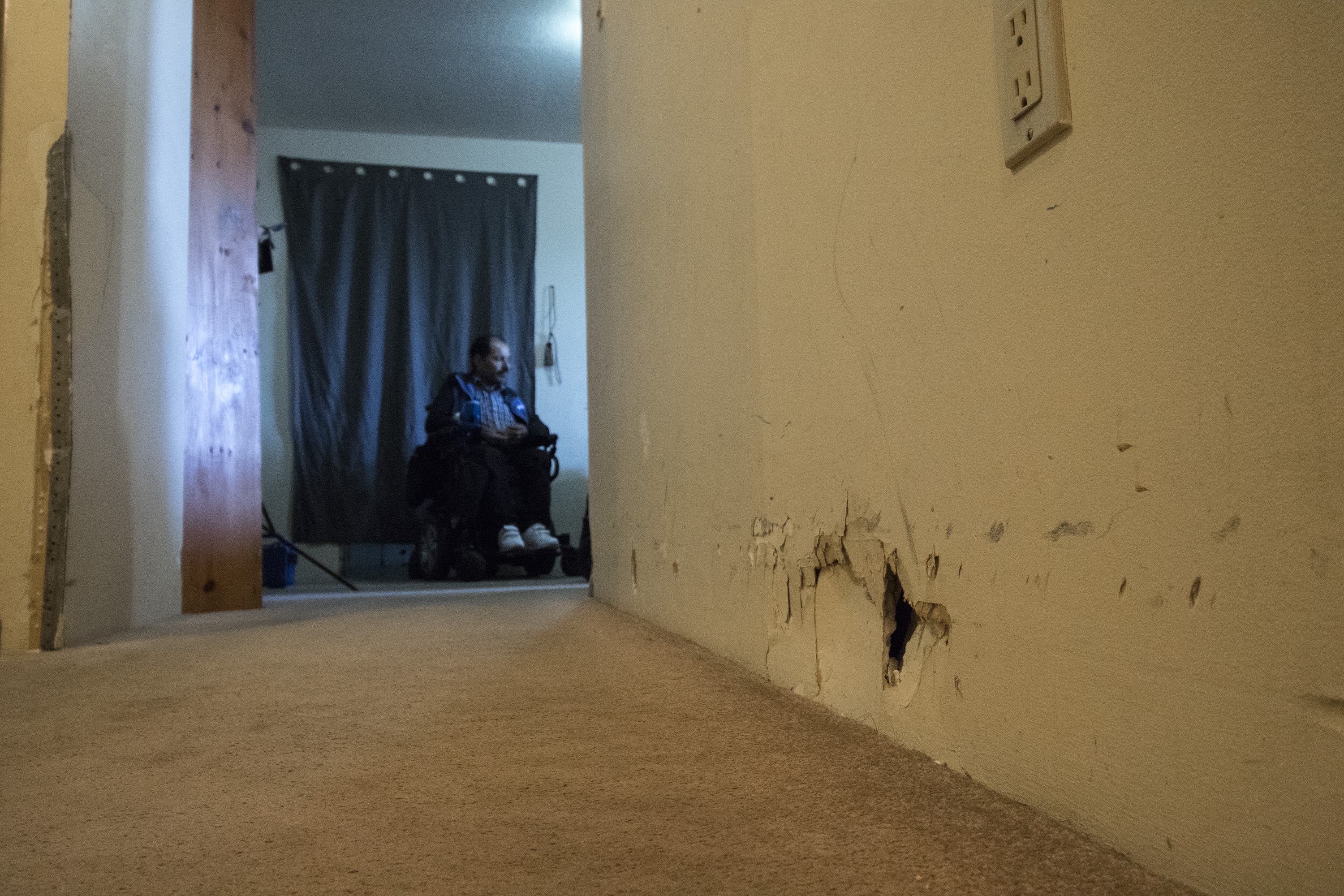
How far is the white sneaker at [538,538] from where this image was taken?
4.29m

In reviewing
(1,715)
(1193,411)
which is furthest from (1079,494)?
(1,715)

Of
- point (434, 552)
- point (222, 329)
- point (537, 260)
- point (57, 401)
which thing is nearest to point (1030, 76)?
point (57, 401)

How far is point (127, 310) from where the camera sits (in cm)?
215

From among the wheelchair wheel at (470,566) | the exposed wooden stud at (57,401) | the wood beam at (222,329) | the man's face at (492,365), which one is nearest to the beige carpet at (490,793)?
the exposed wooden stud at (57,401)

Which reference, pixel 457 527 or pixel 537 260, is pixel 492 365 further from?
pixel 537 260

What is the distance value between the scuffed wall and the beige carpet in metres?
0.45

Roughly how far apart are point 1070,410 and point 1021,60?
0.26m

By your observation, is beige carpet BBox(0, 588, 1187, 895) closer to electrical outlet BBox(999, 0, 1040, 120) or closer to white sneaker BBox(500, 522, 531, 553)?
electrical outlet BBox(999, 0, 1040, 120)

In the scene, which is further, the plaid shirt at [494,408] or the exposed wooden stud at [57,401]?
the plaid shirt at [494,408]

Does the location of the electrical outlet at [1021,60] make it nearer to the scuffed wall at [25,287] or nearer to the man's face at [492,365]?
the scuffed wall at [25,287]

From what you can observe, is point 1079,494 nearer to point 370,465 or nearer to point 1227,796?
point 1227,796

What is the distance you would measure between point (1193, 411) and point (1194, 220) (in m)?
0.11

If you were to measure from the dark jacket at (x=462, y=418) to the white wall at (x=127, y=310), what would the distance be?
1.86 meters

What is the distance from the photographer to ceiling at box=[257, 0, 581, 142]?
428 cm
